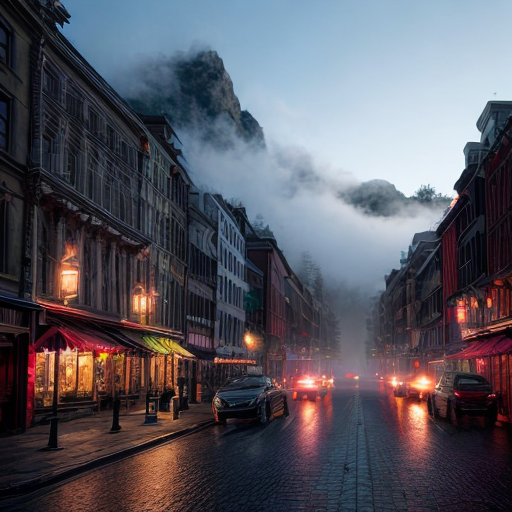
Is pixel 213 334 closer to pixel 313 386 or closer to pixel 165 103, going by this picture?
pixel 313 386

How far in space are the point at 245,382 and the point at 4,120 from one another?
12636 mm

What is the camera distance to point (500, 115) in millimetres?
55156

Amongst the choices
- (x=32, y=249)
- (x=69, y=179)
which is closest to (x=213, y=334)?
(x=69, y=179)

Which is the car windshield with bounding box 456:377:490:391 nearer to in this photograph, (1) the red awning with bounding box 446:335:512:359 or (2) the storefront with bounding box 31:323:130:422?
(1) the red awning with bounding box 446:335:512:359

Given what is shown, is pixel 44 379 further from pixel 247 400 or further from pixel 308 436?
pixel 308 436

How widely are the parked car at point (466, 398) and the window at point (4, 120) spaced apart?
58.1 ft

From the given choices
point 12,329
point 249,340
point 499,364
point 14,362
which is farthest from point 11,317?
point 249,340

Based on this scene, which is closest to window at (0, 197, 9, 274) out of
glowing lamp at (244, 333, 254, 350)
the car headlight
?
the car headlight

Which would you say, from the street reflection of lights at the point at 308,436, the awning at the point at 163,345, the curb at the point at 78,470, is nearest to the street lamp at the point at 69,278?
the curb at the point at 78,470

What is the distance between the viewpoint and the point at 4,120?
71.9ft

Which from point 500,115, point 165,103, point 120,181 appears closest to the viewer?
point 120,181

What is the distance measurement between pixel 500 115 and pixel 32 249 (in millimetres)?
42333

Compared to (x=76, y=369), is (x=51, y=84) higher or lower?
higher

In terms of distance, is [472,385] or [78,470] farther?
[472,385]
